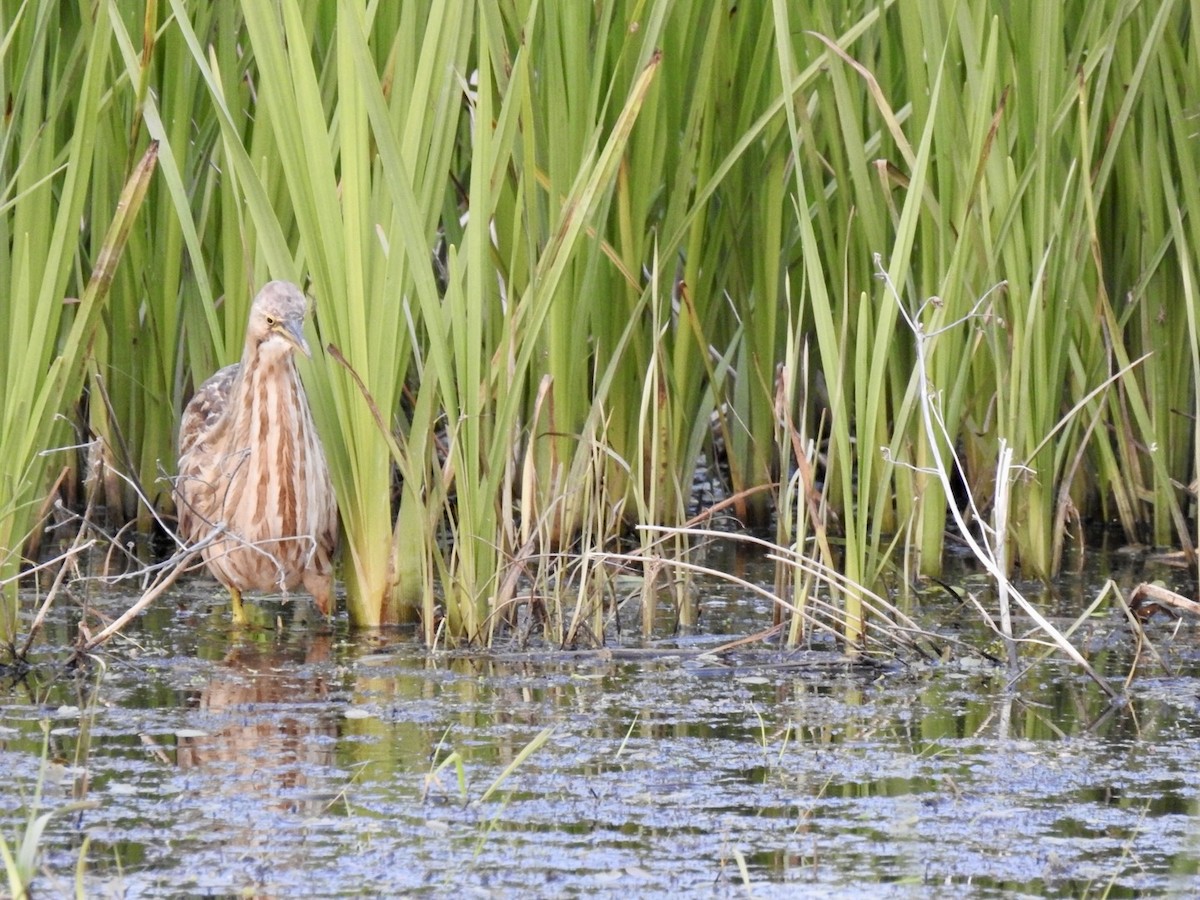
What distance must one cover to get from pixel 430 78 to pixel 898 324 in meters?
1.80

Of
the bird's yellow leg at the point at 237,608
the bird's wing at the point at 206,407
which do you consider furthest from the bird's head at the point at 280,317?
the bird's yellow leg at the point at 237,608

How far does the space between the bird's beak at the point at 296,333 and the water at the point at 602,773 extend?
72 centimetres

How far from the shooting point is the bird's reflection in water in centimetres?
318

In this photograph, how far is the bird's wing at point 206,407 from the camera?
525cm

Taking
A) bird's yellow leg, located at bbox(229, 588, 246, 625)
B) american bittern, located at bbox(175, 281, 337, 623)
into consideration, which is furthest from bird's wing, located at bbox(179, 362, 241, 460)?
bird's yellow leg, located at bbox(229, 588, 246, 625)

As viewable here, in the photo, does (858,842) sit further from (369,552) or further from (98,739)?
(369,552)

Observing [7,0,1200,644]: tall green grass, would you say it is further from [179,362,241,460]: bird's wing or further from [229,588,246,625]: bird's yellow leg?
[229,588,246,625]: bird's yellow leg

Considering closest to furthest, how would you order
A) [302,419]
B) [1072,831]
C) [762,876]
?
[762,876] → [1072,831] → [302,419]

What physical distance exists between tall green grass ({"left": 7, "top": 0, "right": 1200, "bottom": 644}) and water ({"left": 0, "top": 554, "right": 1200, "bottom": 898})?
1.14 feet

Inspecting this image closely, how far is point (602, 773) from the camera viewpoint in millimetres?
3305

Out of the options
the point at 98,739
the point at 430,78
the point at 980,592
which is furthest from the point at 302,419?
the point at 980,592

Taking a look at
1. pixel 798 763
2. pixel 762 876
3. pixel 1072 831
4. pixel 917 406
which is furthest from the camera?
pixel 917 406

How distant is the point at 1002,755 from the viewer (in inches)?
135

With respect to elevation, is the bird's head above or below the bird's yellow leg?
above
